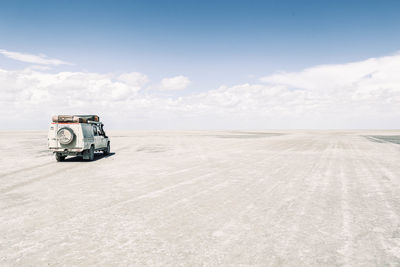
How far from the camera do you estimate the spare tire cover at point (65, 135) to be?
15.6m

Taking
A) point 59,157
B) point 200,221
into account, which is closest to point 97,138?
point 59,157

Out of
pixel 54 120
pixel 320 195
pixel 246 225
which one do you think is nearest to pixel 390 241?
pixel 246 225

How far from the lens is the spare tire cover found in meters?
15.6

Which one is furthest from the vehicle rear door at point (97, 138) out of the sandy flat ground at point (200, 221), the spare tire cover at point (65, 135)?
the sandy flat ground at point (200, 221)

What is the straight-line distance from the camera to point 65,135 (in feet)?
51.2

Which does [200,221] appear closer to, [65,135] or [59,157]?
[65,135]

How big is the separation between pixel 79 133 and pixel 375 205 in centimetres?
1431

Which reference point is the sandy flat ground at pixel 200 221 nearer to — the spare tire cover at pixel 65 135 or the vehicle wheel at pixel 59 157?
the spare tire cover at pixel 65 135

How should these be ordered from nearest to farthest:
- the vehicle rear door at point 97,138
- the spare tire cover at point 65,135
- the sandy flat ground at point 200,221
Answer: the sandy flat ground at point 200,221
the spare tire cover at point 65,135
the vehicle rear door at point 97,138

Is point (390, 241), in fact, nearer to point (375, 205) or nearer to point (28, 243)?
point (375, 205)

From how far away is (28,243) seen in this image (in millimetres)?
4750

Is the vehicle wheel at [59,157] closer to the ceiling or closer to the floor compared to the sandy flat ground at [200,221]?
closer to the ceiling

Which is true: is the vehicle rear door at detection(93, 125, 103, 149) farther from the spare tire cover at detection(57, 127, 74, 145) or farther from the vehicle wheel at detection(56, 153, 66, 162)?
the spare tire cover at detection(57, 127, 74, 145)

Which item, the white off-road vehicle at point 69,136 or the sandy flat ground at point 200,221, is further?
the white off-road vehicle at point 69,136
